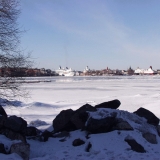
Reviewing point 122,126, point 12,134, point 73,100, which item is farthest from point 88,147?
A: point 73,100

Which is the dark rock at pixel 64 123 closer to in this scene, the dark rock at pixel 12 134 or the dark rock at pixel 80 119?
the dark rock at pixel 80 119

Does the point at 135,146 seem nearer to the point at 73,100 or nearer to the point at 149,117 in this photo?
the point at 149,117

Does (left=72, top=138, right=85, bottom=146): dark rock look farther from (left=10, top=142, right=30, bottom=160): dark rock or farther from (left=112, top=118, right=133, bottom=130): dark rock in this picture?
(left=10, top=142, right=30, bottom=160): dark rock

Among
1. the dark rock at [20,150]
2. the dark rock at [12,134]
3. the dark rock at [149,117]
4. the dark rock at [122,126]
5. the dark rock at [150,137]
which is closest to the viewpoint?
the dark rock at [20,150]

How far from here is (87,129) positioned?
8398mm

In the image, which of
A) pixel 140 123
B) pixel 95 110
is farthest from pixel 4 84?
pixel 140 123

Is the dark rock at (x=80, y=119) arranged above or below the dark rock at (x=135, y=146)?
above

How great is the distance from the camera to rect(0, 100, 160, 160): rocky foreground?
7514 mm

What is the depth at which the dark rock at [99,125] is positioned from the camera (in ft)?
27.0

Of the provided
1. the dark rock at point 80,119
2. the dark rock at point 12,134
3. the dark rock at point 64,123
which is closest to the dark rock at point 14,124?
the dark rock at point 12,134

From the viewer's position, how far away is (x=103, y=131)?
8320 millimetres

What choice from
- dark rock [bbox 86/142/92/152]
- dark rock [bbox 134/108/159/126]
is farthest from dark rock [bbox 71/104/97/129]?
dark rock [bbox 134/108/159/126]

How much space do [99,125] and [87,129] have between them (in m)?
0.44

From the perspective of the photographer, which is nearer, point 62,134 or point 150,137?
point 150,137
